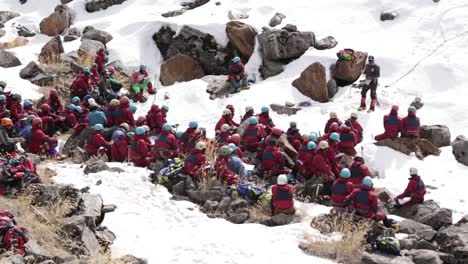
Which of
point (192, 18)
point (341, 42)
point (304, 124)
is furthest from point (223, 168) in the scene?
point (192, 18)

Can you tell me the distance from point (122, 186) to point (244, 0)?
50.4ft

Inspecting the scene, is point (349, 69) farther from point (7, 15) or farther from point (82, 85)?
point (7, 15)

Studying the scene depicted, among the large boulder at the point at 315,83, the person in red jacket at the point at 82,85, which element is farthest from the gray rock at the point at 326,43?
the person in red jacket at the point at 82,85

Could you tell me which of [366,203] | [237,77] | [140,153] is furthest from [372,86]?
[140,153]

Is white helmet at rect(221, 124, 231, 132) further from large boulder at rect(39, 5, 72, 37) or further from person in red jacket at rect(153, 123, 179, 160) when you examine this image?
large boulder at rect(39, 5, 72, 37)

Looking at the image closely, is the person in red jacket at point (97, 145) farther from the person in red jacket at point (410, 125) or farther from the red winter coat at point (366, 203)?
the person in red jacket at point (410, 125)

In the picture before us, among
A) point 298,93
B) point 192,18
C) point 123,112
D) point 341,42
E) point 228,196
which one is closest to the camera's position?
point 228,196

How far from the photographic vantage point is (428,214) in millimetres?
11641

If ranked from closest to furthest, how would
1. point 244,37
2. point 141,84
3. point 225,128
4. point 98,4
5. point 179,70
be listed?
1. point 225,128
2. point 141,84
3. point 244,37
4. point 179,70
5. point 98,4

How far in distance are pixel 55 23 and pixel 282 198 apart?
1960 cm

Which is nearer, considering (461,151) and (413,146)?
(461,151)

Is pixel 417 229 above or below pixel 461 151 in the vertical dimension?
above

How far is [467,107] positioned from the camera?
17.0 metres

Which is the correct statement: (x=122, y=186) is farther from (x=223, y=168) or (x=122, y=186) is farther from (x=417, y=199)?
(x=417, y=199)
